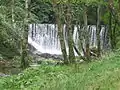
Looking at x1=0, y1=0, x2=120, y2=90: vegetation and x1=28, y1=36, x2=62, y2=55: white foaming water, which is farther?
x1=28, y1=36, x2=62, y2=55: white foaming water

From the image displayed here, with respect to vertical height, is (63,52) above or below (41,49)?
above

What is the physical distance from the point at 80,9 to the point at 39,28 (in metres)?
10.1

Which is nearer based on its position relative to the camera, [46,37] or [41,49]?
[41,49]

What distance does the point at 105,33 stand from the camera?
46.5 meters

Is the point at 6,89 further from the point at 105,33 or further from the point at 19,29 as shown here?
the point at 105,33

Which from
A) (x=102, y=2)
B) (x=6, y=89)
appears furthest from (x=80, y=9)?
(x=6, y=89)

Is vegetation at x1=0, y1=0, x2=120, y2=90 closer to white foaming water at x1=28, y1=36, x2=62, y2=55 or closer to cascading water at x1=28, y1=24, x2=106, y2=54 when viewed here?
cascading water at x1=28, y1=24, x2=106, y2=54

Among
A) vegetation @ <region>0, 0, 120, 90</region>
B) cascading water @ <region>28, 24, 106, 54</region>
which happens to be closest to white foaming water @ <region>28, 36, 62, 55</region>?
cascading water @ <region>28, 24, 106, 54</region>

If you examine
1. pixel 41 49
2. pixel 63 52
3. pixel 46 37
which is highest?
pixel 63 52

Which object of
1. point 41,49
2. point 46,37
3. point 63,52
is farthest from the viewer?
point 46,37

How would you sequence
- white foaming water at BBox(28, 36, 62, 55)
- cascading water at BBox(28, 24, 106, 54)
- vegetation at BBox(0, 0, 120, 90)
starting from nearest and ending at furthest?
vegetation at BBox(0, 0, 120, 90), white foaming water at BBox(28, 36, 62, 55), cascading water at BBox(28, 24, 106, 54)

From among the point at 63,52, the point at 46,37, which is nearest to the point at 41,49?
the point at 46,37

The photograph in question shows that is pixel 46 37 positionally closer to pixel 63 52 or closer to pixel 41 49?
pixel 41 49

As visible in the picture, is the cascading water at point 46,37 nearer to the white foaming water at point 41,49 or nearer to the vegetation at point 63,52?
the white foaming water at point 41,49
